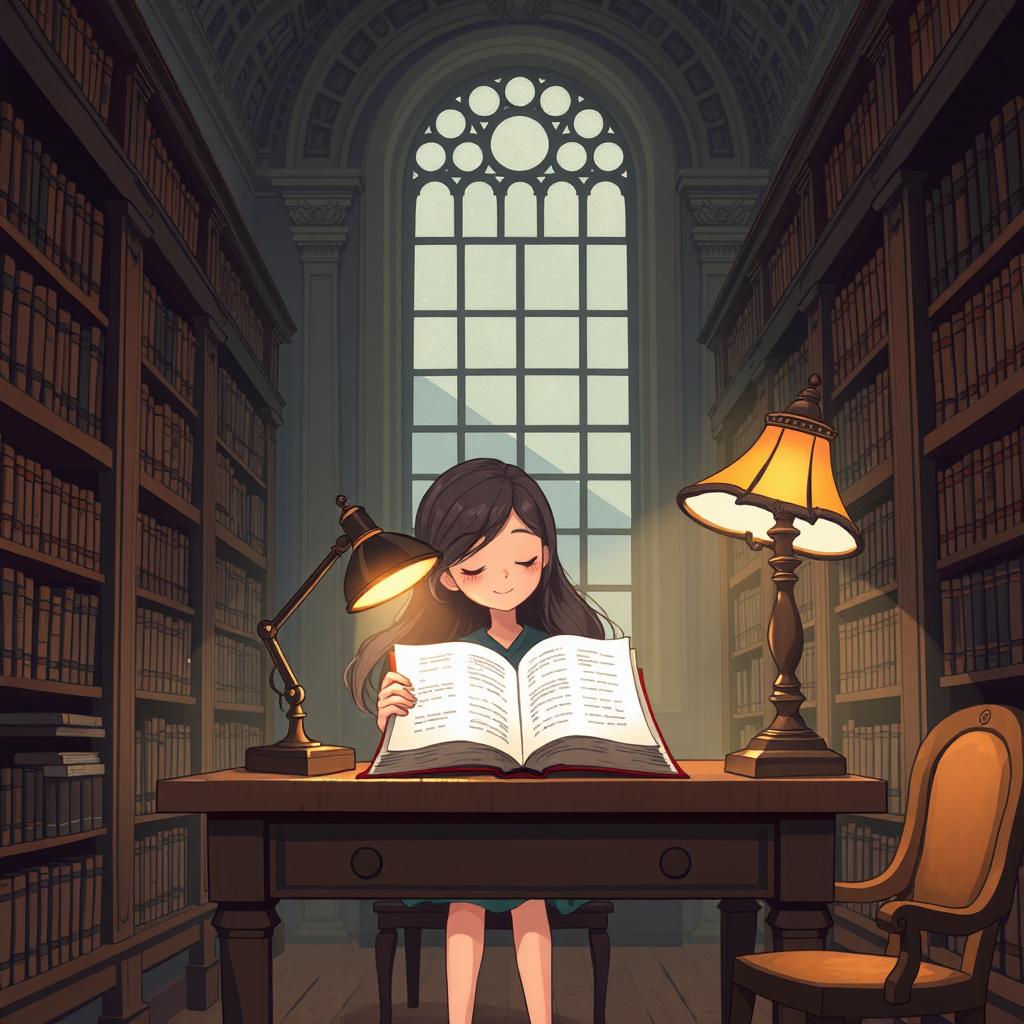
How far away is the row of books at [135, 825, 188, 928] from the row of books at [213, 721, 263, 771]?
508mm

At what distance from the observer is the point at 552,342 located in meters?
7.33

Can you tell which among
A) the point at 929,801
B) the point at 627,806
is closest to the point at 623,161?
the point at 929,801

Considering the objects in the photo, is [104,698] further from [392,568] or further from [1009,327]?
[1009,327]

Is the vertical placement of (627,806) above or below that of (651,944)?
above

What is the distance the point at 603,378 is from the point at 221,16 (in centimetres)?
266

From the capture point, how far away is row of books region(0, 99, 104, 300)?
332cm

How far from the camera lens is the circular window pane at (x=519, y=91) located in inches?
292

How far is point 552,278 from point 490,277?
0.34 metres

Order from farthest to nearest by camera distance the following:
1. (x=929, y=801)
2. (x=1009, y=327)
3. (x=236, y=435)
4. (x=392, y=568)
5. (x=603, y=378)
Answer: (x=603, y=378) < (x=236, y=435) < (x=1009, y=327) < (x=929, y=801) < (x=392, y=568)

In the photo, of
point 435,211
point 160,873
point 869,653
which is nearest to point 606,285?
point 435,211

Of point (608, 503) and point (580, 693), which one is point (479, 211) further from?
point (580, 693)

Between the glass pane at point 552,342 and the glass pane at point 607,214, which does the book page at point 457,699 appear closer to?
the glass pane at point 552,342

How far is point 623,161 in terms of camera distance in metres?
7.38

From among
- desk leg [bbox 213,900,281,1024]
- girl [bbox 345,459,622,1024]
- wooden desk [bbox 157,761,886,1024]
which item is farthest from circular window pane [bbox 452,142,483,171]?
desk leg [bbox 213,900,281,1024]
